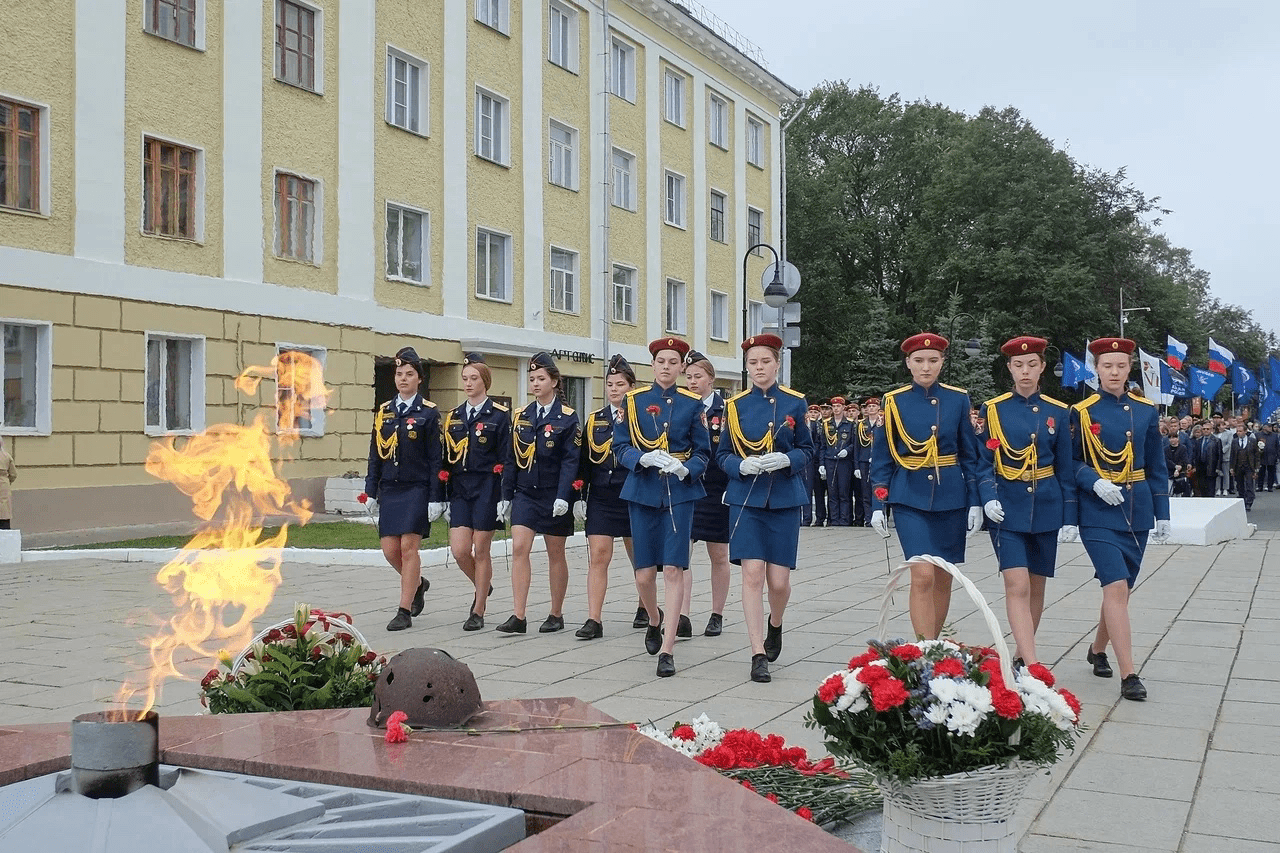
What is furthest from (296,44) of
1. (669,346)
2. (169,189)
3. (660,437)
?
(660,437)

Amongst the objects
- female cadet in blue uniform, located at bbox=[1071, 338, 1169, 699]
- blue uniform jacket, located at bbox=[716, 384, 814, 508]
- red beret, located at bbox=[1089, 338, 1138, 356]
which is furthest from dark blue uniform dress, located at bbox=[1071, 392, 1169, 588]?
blue uniform jacket, located at bbox=[716, 384, 814, 508]

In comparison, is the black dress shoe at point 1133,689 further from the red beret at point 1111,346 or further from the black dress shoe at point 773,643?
the black dress shoe at point 773,643

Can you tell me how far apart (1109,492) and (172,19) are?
54.9ft

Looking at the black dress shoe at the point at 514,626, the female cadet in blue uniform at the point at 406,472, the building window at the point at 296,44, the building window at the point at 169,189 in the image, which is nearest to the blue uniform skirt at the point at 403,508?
the female cadet in blue uniform at the point at 406,472

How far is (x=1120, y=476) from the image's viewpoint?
24.1 ft

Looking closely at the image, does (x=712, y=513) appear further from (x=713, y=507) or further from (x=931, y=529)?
(x=931, y=529)

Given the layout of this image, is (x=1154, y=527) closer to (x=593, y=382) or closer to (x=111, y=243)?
(x=111, y=243)

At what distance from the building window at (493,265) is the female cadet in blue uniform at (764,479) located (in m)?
18.8

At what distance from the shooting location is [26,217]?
1666 cm

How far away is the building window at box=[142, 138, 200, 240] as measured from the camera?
1853 cm

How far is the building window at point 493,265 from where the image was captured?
26292 millimetres

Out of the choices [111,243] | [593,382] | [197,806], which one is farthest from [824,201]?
[197,806]

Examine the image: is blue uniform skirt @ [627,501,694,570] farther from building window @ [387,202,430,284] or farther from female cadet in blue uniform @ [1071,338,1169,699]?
building window @ [387,202,430,284]

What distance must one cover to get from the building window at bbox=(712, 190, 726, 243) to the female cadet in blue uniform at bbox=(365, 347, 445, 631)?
27.5m
